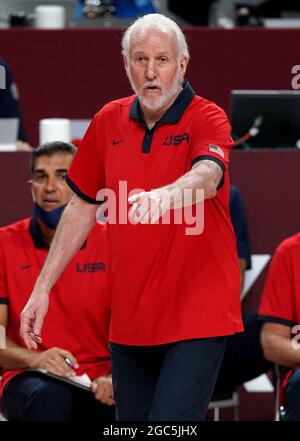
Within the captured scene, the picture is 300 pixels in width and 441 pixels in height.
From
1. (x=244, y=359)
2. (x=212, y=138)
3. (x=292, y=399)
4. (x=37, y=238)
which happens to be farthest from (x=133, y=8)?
(x=212, y=138)

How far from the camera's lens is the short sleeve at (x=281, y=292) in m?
3.87

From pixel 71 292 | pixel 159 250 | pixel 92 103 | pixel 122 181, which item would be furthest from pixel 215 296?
pixel 92 103

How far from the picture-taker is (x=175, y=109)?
2.99 metres

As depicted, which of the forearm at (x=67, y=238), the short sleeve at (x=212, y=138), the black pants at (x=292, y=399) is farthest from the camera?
the black pants at (x=292, y=399)

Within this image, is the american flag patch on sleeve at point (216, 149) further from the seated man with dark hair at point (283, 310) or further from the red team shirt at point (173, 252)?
the seated man with dark hair at point (283, 310)

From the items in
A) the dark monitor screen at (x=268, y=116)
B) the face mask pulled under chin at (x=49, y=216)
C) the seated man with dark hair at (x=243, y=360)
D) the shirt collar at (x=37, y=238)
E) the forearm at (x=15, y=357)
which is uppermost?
the dark monitor screen at (x=268, y=116)

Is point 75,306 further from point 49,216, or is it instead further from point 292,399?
point 292,399

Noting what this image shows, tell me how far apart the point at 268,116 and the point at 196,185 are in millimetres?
2383

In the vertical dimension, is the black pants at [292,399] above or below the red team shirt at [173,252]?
below

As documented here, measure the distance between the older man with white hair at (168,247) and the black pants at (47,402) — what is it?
34.1 inches

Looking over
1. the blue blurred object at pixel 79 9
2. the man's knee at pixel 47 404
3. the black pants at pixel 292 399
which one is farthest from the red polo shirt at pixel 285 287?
the blue blurred object at pixel 79 9

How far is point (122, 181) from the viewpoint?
9.72ft

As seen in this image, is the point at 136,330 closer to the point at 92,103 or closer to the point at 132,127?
the point at 132,127

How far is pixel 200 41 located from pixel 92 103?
0.73 meters
